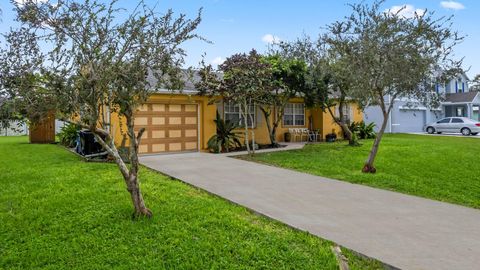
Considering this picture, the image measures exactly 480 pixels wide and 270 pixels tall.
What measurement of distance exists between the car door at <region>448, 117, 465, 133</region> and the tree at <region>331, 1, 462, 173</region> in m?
21.2

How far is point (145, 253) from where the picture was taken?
13.8 feet

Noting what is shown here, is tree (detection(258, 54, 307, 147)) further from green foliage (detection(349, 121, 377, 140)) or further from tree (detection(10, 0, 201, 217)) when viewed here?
tree (detection(10, 0, 201, 217))

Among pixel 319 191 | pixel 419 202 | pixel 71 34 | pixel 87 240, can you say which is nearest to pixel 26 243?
pixel 87 240

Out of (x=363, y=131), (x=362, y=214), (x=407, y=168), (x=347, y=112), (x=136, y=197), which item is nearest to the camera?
(x=136, y=197)

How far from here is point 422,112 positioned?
30.9m

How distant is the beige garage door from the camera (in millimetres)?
13688

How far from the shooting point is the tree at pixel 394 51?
29.6 feet

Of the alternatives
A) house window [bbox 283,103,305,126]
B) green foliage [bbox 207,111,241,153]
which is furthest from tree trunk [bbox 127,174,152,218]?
house window [bbox 283,103,305,126]

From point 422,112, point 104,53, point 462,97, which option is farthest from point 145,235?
point 462,97

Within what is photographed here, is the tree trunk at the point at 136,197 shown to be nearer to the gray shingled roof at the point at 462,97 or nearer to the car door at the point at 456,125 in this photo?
the car door at the point at 456,125

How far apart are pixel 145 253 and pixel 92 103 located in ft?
6.86

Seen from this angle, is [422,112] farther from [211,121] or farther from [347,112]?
[211,121]

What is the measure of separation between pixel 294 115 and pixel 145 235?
15.9 m

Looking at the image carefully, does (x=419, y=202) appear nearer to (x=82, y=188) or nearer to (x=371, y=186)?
(x=371, y=186)
